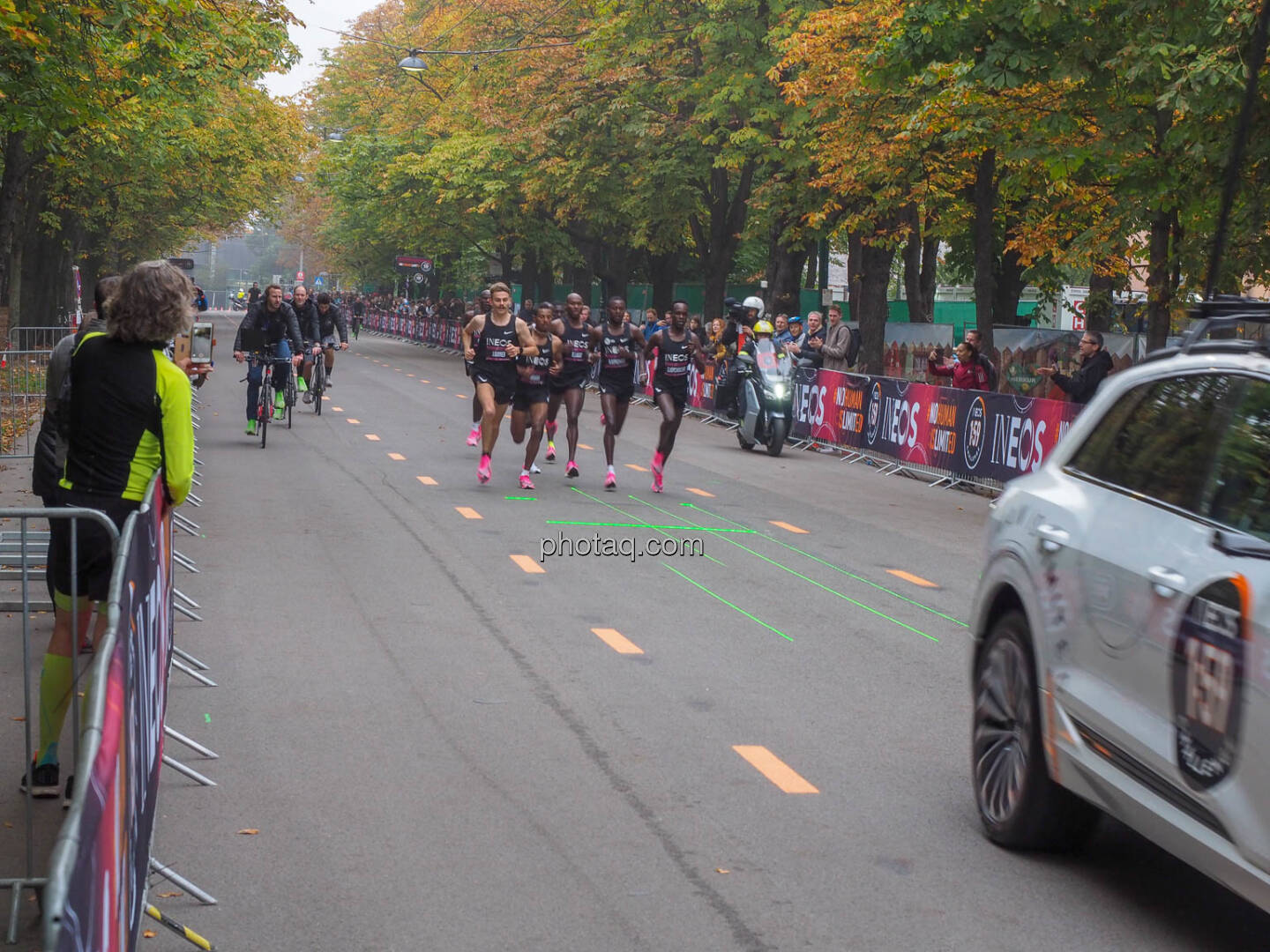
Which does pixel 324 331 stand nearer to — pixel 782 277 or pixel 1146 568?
pixel 782 277

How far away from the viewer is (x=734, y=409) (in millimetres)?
24625

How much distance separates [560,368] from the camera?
17797 millimetres

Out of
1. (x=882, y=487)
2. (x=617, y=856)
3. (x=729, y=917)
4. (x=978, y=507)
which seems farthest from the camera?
(x=882, y=487)

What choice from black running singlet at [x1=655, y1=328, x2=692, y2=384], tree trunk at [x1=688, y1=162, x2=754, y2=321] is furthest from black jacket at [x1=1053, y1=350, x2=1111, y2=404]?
tree trunk at [x1=688, y1=162, x2=754, y2=321]

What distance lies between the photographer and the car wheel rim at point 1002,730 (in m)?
5.91

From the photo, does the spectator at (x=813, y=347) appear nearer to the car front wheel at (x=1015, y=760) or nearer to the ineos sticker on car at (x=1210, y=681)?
the car front wheel at (x=1015, y=760)

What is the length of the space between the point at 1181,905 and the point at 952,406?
49.9 feet

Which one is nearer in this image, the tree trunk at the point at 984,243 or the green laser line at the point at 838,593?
the green laser line at the point at 838,593

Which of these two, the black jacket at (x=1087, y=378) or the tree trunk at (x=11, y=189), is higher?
the tree trunk at (x=11, y=189)

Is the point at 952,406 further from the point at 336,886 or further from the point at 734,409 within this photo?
the point at 336,886

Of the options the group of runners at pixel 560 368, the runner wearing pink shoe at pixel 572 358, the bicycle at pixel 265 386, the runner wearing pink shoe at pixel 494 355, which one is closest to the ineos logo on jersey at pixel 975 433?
the group of runners at pixel 560 368

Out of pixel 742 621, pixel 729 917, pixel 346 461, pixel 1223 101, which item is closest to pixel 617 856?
pixel 729 917

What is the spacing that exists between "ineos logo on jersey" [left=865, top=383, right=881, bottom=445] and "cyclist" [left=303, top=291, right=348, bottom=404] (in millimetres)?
7581

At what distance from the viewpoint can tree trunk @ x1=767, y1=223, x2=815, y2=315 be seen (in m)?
34.6
